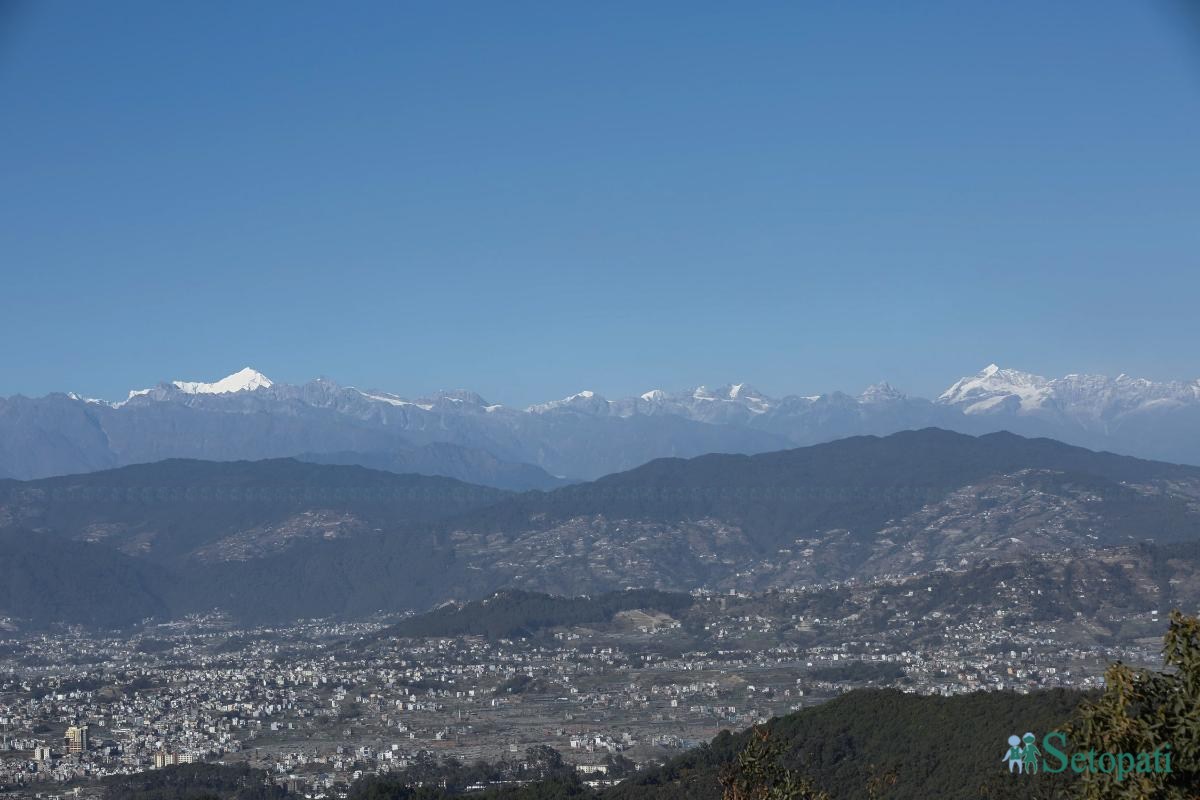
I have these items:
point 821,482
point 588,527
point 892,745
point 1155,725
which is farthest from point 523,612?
point 1155,725

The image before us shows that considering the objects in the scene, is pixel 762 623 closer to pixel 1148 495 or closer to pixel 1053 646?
pixel 1053 646

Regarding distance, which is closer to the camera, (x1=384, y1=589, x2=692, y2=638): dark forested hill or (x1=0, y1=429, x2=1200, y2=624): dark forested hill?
(x1=384, y1=589, x2=692, y2=638): dark forested hill

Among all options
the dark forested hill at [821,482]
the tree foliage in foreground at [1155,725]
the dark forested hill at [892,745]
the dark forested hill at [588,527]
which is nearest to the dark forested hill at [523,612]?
the dark forested hill at [588,527]

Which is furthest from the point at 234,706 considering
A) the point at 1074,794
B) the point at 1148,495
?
the point at 1148,495

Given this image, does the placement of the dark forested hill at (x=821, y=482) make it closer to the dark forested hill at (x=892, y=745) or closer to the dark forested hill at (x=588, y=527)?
the dark forested hill at (x=588, y=527)

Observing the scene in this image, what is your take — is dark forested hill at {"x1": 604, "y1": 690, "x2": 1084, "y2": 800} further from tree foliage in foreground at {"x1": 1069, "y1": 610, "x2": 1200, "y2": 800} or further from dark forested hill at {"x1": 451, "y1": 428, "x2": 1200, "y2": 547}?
dark forested hill at {"x1": 451, "y1": 428, "x2": 1200, "y2": 547}

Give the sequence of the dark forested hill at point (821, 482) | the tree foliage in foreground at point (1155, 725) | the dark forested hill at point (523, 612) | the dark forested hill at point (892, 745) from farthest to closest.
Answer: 1. the dark forested hill at point (821, 482)
2. the dark forested hill at point (523, 612)
3. the dark forested hill at point (892, 745)
4. the tree foliage in foreground at point (1155, 725)

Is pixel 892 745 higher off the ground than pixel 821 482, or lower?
lower

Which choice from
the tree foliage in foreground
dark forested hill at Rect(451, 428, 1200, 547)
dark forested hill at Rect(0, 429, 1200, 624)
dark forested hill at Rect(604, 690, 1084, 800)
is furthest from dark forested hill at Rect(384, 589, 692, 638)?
the tree foliage in foreground

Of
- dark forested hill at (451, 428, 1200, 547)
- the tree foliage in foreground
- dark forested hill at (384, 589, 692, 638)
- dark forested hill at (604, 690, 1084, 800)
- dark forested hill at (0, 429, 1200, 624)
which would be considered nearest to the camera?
the tree foliage in foreground

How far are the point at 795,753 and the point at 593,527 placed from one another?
401ft

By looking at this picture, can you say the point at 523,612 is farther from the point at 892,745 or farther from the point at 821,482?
the point at 892,745

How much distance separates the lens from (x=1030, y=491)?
150250 millimetres

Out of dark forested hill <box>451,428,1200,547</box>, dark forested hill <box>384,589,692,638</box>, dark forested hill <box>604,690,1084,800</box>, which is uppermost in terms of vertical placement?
dark forested hill <box>451,428,1200,547</box>
